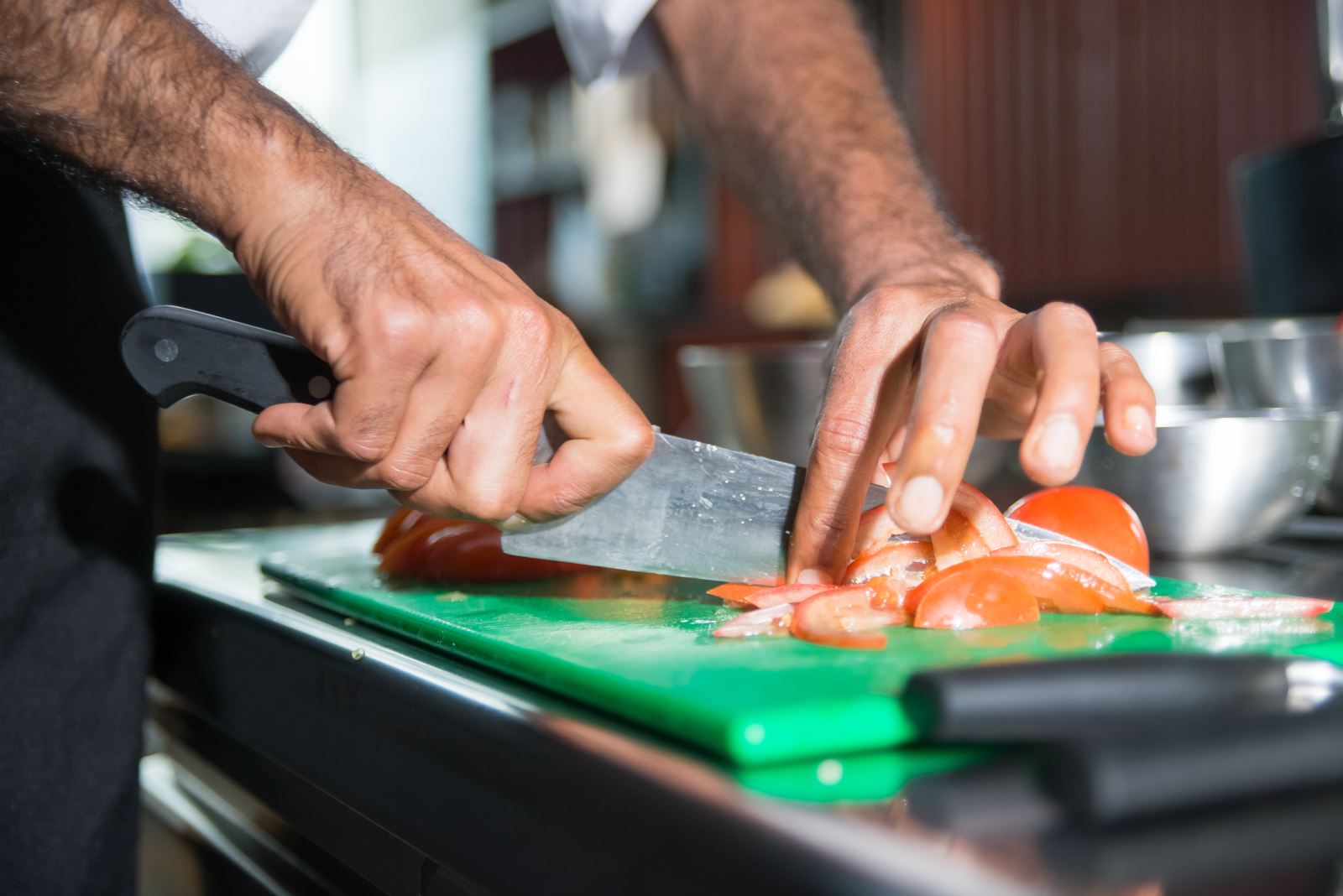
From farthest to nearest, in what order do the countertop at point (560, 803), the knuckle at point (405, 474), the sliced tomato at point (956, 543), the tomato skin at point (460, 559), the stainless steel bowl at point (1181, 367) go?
the stainless steel bowl at point (1181, 367) → the tomato skin at point (460, 559) → the sliced tomato at point (956, 543) → the knuckle at point (405, 474) → the countertop at point (560, 803)

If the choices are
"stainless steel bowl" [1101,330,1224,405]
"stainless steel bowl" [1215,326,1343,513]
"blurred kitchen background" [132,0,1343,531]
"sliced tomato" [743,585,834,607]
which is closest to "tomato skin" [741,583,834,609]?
"sliced tomato" [743,585,834,607]

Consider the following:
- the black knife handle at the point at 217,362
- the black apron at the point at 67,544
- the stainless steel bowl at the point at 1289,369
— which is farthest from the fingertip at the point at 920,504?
the stainless steel bowl at the point at 1289,369

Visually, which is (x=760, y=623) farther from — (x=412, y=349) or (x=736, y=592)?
(x=412, y=349)

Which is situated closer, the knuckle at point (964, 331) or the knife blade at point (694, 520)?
the knuckle at point (964, 331)

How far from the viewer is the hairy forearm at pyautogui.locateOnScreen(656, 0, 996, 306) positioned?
1405 mm

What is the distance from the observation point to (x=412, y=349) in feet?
2.64

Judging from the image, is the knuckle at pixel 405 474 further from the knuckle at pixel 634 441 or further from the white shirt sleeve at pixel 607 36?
the white shirt sleeve at pixel 607 36

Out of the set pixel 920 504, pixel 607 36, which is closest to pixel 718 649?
pixel 920 504

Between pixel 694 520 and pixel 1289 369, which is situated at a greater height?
pixel 1289 369

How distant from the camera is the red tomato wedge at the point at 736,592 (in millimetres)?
996

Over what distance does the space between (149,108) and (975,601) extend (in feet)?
2.35

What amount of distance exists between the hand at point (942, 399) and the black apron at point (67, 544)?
64 centimetres

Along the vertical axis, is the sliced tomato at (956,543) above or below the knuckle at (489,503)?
below

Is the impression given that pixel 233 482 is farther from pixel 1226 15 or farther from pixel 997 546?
pixel 1226 15
